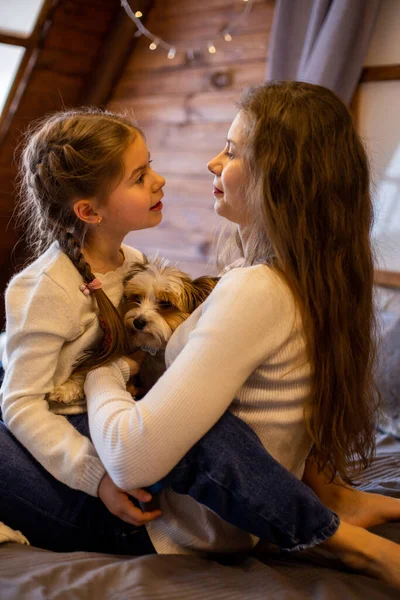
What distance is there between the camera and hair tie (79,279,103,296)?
161 centimetres

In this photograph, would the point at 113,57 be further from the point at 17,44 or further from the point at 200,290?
the point at 200,290

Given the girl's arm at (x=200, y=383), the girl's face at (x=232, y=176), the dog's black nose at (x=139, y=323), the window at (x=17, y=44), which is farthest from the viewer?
the window at (x=17, y=44)

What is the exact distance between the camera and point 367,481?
76.6 inches

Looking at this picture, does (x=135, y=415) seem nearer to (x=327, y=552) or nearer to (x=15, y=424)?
(x=15, y=424)

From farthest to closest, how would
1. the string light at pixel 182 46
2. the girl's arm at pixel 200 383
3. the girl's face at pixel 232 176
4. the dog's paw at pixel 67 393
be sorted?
1. the string light at pixel 182 46
2. the dog's paw at pixel 67 393
3. the girl's face at pixel 232 176
4. the girl's arm at pixel 200 383

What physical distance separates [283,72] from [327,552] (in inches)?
79.2

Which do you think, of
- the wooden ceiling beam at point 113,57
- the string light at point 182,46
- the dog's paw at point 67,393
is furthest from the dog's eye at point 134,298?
the wooden ceiling beam at point 113,57

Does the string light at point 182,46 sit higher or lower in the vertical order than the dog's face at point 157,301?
higher

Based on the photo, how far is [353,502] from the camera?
5.46ft

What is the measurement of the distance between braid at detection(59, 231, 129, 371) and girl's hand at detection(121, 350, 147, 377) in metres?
0.03

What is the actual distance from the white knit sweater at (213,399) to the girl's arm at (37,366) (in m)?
0.14

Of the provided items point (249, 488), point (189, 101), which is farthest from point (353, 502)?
point (189, 101)

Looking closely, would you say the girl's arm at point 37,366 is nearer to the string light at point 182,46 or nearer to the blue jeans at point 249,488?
the blue jeans at point 249,488

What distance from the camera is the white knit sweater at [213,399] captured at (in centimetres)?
120
